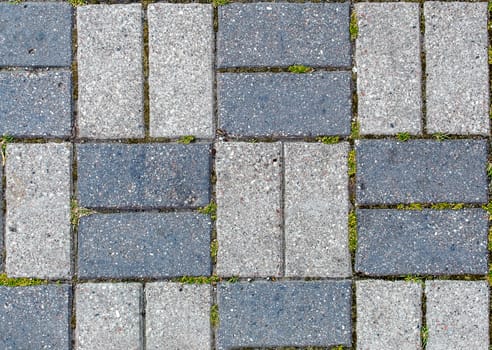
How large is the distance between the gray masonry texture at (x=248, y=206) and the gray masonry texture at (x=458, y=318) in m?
0.85

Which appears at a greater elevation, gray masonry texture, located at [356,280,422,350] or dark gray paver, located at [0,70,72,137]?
dark gray paver, located at [0,70,72,137]

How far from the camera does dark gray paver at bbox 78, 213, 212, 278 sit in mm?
2781

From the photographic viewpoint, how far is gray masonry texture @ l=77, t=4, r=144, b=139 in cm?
279

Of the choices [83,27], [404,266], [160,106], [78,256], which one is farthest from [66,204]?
[404,266]

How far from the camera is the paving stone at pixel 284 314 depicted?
2.78 m

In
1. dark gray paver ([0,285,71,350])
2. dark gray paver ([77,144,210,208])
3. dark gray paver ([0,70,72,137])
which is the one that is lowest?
dark gray paver ([0,285,71,350])

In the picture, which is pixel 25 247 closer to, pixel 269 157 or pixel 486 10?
pixel 269 157

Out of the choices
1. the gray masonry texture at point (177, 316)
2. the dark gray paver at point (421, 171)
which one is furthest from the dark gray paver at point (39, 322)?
the dark gray paver at point (421, 171)

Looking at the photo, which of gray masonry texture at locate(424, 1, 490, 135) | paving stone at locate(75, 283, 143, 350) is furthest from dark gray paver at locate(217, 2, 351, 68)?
paving stone at locate(75, 283, 143, 350)

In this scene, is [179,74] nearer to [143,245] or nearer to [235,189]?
[235,189]

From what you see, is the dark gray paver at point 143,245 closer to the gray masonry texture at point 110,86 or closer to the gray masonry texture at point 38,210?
the gray masonry texture at point 38,210

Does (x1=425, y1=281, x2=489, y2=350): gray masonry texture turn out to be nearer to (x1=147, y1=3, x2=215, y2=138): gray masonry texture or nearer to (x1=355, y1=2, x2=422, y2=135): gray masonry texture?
(x1=355, y1=2, x2=422, y2=135): gray masonry texture

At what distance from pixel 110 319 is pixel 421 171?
1.77 meters

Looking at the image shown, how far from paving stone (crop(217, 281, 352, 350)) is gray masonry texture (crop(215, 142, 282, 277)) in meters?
0.13
